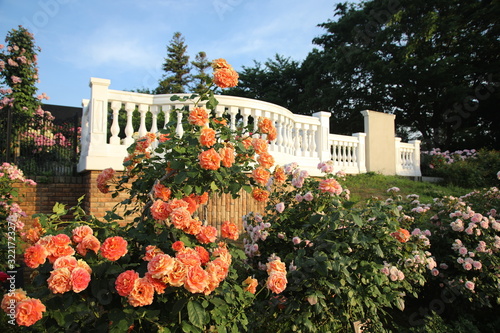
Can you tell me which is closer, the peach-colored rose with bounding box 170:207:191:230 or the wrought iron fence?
the peach-colored rose with bounding box 170:207:191:230

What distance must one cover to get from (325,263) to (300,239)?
57 cm

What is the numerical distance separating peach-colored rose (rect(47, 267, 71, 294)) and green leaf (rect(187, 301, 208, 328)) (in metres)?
0.58

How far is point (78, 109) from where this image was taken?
63.3ft

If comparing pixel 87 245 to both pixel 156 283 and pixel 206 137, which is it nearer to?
pixel 156 283

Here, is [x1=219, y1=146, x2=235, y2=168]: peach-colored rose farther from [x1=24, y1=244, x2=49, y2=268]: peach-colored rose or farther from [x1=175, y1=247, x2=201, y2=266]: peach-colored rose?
Result: [x1=24, y1=244, x2=49, y2=268]: peach-colored rose

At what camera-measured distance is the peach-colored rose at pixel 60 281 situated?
4.85ft

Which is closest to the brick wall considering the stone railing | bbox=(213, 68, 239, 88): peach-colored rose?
the stone railing

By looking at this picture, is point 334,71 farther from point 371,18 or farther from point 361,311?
point 361,311

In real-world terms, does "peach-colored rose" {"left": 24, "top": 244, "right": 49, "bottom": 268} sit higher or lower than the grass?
lower

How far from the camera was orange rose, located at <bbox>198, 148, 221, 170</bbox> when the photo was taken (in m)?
2.13

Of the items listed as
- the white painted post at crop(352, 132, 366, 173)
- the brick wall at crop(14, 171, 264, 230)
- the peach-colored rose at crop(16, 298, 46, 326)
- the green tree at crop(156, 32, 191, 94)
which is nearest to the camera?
the peach-colored rose at crop(16, 298, 46, 326)

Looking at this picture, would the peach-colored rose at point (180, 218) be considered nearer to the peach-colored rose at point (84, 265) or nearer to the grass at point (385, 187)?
the peach-colored rose at point (84, 265)

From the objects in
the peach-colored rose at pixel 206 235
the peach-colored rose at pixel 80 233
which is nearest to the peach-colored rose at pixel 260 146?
the peach-colored rose at pixel 206 235

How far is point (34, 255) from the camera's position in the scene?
156 centimetres
